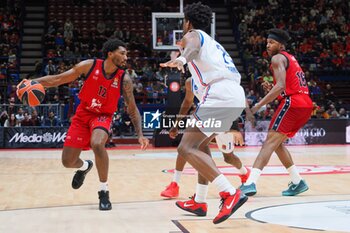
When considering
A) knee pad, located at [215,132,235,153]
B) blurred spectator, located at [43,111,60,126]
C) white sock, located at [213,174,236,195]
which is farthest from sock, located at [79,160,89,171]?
blurred spectator, located at [43,111,60,126]

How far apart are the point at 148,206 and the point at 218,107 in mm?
1678

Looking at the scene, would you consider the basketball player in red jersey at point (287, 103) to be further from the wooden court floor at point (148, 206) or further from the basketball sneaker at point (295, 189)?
the wooden court floor at point (148, 206)

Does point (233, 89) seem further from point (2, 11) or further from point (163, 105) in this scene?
point (2, 11)

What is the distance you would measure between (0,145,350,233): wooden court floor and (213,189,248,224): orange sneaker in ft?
0.33

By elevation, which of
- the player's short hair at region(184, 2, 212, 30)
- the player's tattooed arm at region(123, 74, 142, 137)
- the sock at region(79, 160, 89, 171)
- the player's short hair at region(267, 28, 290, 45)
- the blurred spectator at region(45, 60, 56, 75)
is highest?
the player's short hair at region(184, 2, 212, 30)

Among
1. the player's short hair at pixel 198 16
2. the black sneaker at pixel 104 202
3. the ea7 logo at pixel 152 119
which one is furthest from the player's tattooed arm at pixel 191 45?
the ea7 logo at pixel 152 119

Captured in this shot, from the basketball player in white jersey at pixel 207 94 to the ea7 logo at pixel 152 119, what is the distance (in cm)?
1406

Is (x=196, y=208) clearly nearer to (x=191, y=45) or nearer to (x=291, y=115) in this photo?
(x=191, y=45)

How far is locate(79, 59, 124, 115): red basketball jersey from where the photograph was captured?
6492mm

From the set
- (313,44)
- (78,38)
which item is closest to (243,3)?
(313,44)

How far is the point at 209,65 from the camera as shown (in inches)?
208

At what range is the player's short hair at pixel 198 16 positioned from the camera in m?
5.25

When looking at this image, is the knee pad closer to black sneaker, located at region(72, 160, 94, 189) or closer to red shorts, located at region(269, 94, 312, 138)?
red shorts, located at region(269, 94, 312, 138)

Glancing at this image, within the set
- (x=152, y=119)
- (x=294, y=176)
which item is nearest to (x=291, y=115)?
(x=294, y=176)
